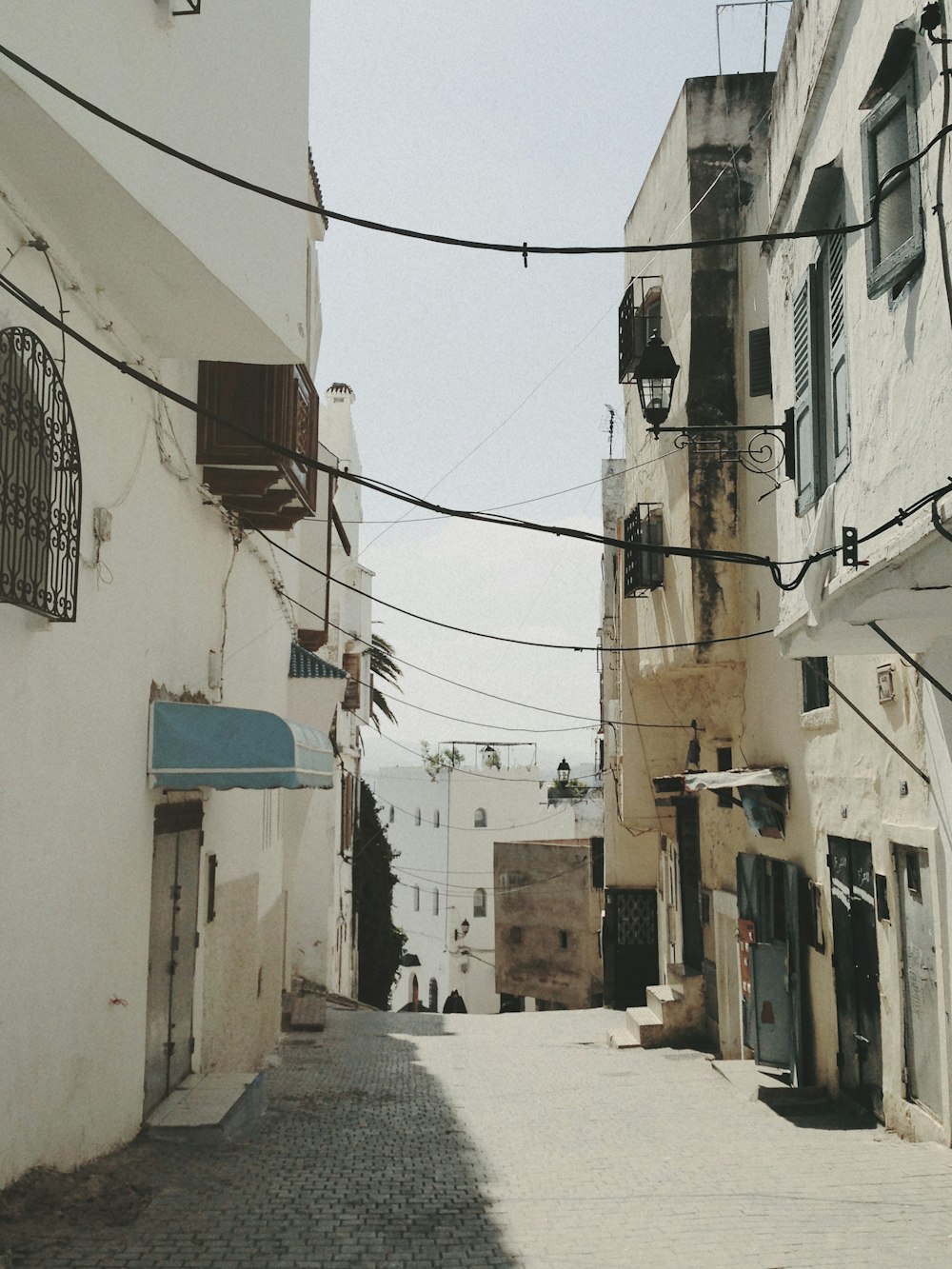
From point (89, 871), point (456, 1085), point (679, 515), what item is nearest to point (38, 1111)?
point (89, 871)

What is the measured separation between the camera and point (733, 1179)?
8.04m

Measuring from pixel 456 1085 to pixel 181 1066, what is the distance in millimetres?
3738

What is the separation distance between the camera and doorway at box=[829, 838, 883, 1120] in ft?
33.9

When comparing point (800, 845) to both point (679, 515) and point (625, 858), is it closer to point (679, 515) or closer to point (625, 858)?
point (679, 515)

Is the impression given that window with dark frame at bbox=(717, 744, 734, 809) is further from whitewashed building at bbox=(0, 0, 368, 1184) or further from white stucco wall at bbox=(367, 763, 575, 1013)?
white stucco wall at bbox=(367, 763, 575, 1013)

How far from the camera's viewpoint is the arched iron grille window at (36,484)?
6270 millimetres

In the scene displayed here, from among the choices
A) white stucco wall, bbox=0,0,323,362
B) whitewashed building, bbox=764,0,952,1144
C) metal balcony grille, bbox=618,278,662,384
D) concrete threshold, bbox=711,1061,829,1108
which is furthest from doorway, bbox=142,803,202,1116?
metal balcony grille, bbox=618,278,662,384

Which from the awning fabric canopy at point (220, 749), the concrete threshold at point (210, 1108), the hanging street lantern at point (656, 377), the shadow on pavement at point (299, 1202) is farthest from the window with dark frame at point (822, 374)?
the concrete threshold at point (210, 1108)

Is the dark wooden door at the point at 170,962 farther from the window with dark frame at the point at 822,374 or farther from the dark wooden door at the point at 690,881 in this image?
the dark wooden door at the point at 690,881

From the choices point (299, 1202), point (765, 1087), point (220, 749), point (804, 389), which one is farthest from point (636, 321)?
point (299, 1202)

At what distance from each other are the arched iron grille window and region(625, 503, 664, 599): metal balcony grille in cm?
983

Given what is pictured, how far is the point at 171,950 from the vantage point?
32.9ft

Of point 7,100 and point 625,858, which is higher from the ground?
point 7,100

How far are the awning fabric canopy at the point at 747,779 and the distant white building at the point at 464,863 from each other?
41.6 meters
